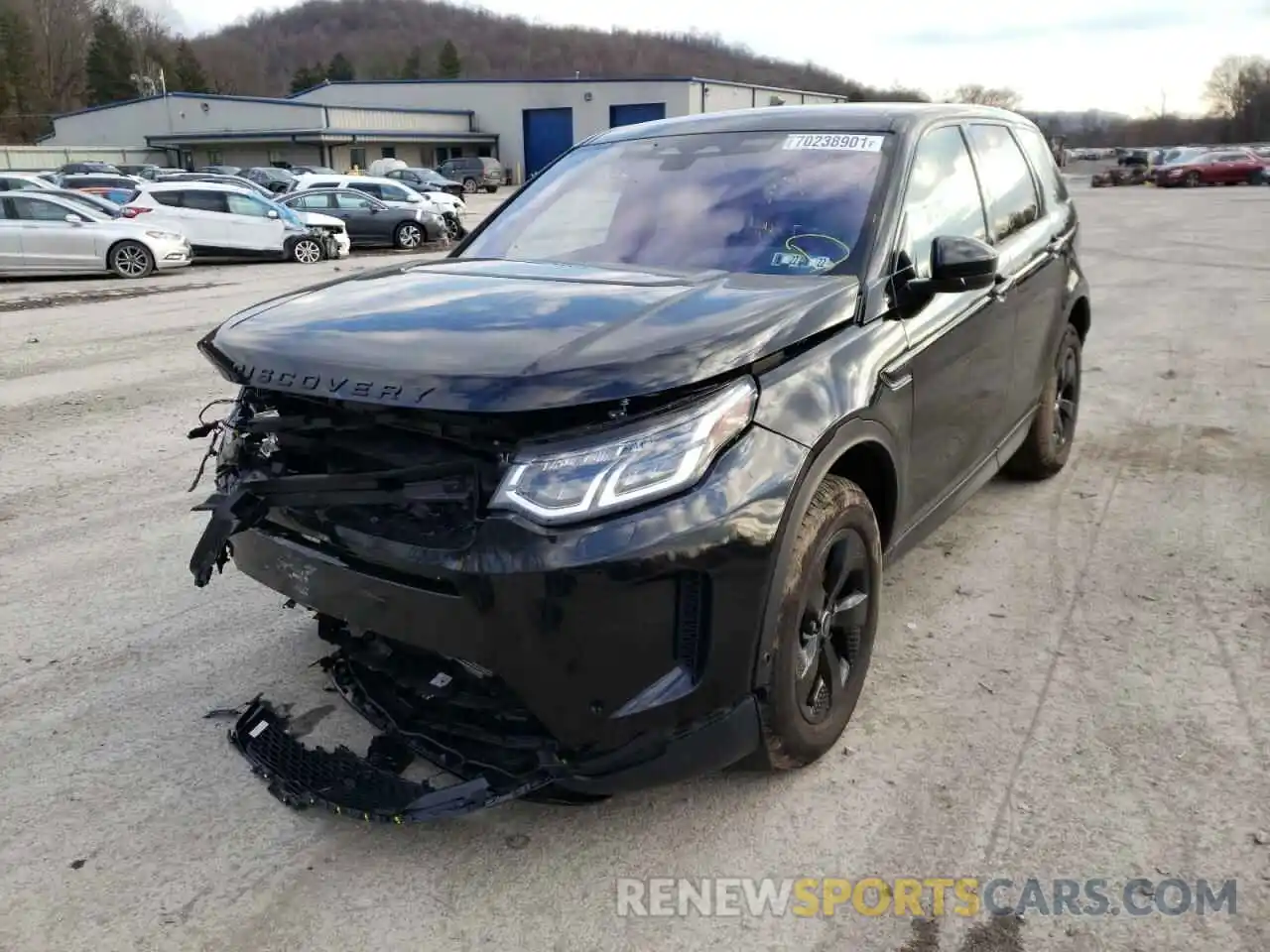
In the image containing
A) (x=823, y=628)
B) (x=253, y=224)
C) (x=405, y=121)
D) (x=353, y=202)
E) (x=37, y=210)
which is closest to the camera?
(x=823, y=628)

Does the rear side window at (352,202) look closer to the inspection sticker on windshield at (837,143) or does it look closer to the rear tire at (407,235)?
the rear tire at (407,235)

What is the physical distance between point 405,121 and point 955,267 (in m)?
70.9

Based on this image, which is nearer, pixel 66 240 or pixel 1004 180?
pixel 1004 180

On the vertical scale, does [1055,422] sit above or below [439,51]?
below

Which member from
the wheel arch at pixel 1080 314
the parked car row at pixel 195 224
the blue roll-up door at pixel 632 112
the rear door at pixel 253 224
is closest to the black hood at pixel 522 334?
the wheel arch at pixel 1080 314

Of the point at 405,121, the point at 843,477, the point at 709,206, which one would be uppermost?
the point at 405,121

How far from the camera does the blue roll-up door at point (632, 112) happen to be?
64.3 meters

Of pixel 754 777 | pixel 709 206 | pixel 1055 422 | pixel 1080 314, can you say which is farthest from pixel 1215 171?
pixel 754 777

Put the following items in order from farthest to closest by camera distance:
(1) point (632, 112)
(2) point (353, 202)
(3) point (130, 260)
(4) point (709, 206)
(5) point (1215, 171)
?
(1) point (632, 112) < (5) point (1215, 171) < (2) point (353, 202) < (3) point (130, 260) < (4) point (709, 206)

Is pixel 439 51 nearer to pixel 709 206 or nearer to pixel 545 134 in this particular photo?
pixel 545 134

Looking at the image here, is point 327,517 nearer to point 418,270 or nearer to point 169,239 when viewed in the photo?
point 418,270

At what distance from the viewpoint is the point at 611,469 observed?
238 centimetres

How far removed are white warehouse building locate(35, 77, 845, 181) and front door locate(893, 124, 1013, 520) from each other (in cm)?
6053

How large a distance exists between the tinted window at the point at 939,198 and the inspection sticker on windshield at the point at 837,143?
A: 0.55 ft
